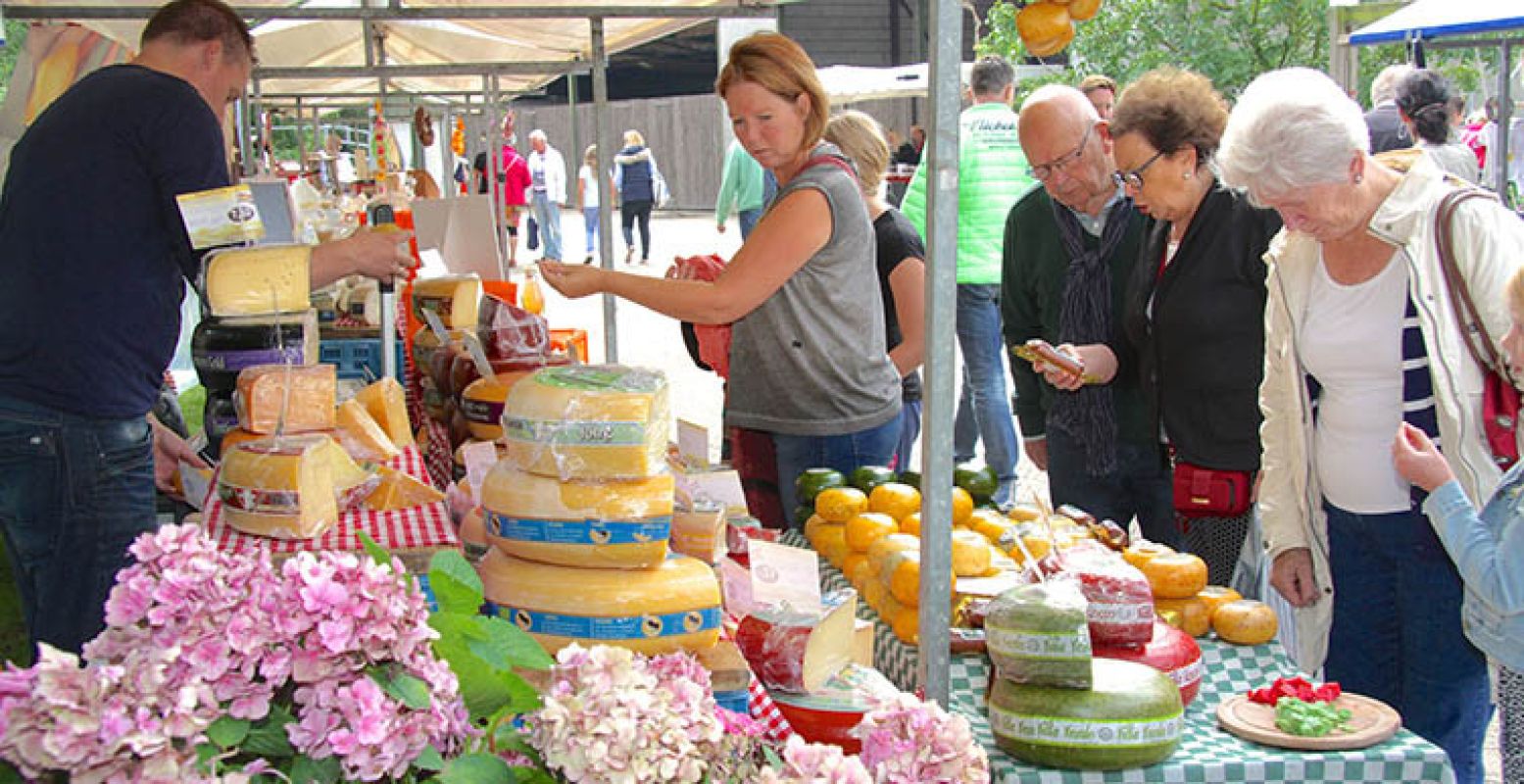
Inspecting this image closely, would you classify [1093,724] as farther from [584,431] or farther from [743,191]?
[743,191]

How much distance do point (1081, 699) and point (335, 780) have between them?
120 cm

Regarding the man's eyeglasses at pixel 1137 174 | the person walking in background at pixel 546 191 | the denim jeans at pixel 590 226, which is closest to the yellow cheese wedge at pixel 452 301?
the man's eyeglasses at pixel 1137 174

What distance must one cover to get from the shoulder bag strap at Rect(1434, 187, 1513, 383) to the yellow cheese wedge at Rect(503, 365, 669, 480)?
1.50m

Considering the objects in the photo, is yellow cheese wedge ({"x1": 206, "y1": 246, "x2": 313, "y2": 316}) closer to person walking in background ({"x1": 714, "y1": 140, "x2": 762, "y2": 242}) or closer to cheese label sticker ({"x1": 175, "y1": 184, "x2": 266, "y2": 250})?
cheese label sticker ({"x1": 175, "y1": 184, "x2": 266, "y2": 250})

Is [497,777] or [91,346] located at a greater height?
[91,346]

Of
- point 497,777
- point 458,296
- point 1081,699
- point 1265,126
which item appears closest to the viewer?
point 497,777

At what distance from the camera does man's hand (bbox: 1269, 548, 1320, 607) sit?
2920 millimetres

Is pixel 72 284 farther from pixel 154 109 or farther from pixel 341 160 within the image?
pixel 341 160

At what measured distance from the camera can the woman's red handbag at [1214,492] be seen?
3277 mm

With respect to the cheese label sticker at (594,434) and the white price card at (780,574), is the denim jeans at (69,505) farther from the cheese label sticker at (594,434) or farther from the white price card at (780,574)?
the white price card at (780,574)

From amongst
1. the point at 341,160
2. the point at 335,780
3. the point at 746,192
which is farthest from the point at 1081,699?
the point at 341,160

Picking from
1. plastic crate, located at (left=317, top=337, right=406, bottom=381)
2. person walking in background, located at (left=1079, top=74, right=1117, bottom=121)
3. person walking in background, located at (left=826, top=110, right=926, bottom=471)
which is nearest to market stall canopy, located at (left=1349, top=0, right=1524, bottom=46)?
person walking in background, located at (left=1079, top=74, right=1117, bottom=121)

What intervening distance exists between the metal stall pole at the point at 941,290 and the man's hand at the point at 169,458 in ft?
7.57

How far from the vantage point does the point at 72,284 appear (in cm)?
292
